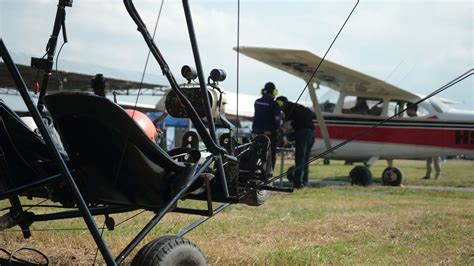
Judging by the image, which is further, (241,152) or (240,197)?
(241,152)

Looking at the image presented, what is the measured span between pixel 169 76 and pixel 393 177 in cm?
1086

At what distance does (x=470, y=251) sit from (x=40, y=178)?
11.0 feet

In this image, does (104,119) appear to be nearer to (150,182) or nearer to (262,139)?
(150,182)

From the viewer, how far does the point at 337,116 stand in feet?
43.9

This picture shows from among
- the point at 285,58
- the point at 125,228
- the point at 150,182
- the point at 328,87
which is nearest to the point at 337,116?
the point at 328,87

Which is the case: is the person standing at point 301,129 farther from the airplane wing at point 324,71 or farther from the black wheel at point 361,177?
the black wheel at point 361,177

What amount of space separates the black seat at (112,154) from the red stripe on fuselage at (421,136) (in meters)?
10.6

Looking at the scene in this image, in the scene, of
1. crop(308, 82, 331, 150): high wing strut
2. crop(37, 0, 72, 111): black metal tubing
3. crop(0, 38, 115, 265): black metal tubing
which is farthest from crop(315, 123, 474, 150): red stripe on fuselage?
crop(0, 38, 115, 265): black metal tubing

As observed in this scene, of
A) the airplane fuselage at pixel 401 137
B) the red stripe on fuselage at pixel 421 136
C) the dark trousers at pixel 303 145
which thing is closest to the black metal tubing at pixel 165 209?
the dark trousers at pixel 303 145

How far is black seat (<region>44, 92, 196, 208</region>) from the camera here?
253 centimetres

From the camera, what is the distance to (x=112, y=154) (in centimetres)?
269

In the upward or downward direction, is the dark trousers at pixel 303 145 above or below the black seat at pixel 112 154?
below

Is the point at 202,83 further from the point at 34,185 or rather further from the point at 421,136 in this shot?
the point at 421,136

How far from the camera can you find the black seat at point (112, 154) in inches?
99.5
